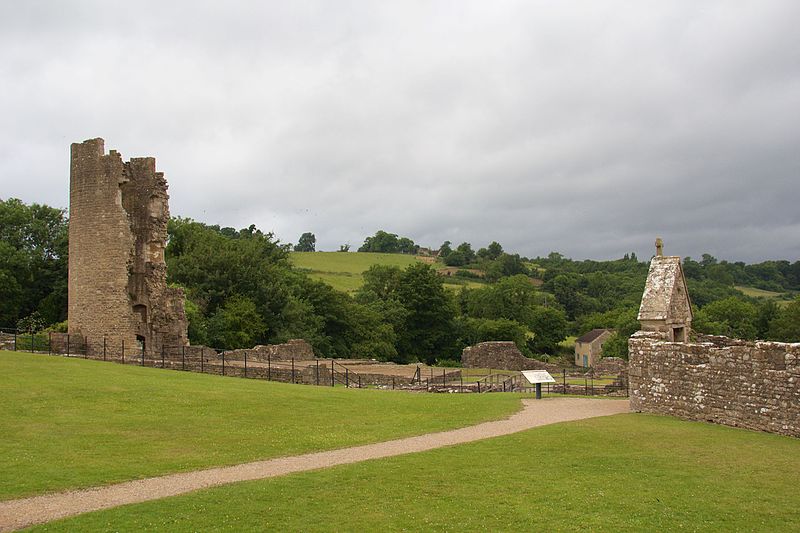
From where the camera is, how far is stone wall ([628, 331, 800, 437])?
1513cm

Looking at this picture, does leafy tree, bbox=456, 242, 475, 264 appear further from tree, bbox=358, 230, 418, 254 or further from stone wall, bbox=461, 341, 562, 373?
stone wall, bbox=461, 341, 562, 373

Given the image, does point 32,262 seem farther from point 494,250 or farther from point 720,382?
point 494,250

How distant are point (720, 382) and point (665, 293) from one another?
5046mm

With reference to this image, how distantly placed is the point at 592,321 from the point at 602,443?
80.9 m

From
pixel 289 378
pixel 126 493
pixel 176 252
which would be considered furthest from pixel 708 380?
pixel 176 252

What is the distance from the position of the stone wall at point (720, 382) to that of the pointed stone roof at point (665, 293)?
97cm

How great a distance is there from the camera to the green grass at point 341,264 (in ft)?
291

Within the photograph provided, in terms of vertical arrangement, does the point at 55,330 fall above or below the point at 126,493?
above

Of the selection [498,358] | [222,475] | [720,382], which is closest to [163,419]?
[222,475]

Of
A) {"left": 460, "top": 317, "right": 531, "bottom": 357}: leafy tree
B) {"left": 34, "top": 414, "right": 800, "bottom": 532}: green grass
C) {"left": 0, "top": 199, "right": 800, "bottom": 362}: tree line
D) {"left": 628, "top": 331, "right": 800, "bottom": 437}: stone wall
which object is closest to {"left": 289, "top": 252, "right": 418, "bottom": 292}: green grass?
{"left": 0, "top": 199, "right": 800, "bottom": 362}: tree line

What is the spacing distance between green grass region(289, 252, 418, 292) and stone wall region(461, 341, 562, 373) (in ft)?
112

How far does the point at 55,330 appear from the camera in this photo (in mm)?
34406

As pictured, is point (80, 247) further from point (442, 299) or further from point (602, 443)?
point (442, 299)

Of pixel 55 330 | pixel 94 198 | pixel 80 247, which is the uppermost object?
pixel 94 198
